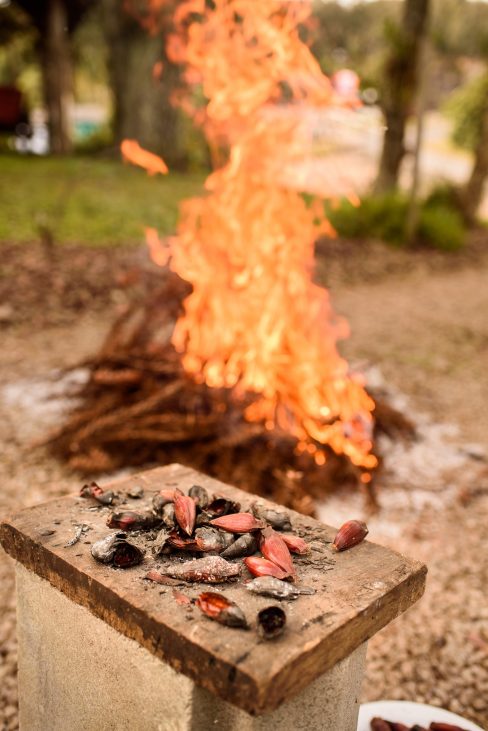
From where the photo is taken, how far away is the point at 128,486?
2.04 metres

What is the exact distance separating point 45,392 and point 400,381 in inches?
104

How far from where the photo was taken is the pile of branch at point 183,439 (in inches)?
143

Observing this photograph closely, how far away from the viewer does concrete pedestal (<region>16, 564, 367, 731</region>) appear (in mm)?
1429

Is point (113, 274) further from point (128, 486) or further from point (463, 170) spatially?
point (463, 170)

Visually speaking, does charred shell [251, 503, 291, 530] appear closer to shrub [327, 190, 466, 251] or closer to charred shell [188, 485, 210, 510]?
charred shell [188, 485, 210, 510]

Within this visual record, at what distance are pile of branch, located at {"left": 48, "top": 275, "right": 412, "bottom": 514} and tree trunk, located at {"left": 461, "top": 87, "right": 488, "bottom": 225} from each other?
9.54 m

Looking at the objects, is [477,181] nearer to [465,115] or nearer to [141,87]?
[141,87]

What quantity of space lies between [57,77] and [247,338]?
1334 cm

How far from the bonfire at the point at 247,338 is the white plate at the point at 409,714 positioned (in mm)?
1506

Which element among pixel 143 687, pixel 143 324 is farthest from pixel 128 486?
pixel 143 324

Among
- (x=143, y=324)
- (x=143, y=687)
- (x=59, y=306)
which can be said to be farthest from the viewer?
(x=59, y=306)

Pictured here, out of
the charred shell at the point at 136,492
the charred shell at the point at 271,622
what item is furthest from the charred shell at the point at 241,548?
the charred shell at the point at 136,492

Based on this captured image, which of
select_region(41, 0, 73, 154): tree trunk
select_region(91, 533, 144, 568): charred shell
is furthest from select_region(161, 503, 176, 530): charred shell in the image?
select_region(41, 0, 73, 154): tree trunk

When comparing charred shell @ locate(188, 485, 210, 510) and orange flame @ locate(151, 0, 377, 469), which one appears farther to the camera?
orange flame @ locate(151, 0, 377, 469)
